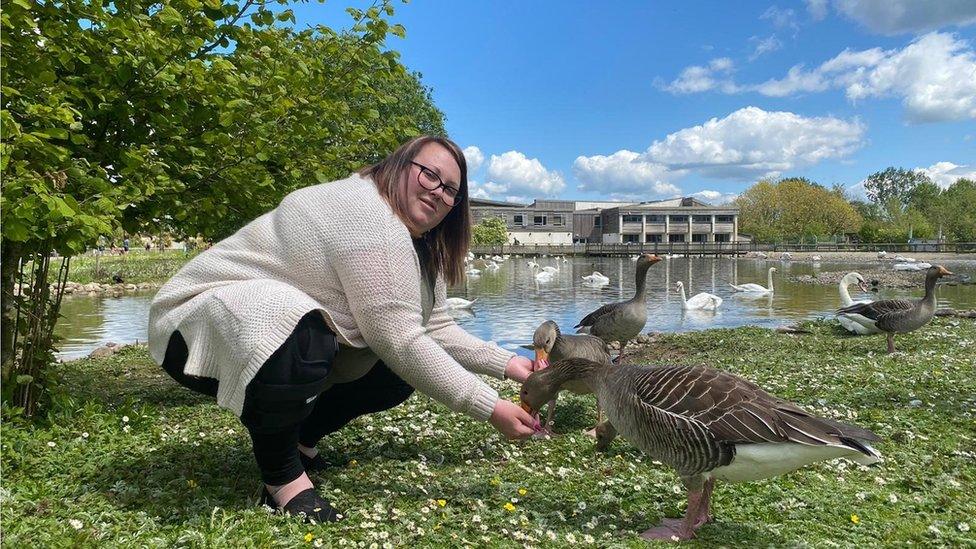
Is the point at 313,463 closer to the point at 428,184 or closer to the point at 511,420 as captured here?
the point at 511,420

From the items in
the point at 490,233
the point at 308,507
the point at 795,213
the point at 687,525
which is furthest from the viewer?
the point at 795,213

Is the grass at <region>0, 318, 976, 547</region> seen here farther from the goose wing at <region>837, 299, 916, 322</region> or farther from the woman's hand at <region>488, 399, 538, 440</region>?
the goose wing at <region>837, 299, 916, 322</region>

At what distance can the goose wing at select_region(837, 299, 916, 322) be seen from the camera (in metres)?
11.6

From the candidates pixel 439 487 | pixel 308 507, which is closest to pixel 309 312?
pixel 308 507

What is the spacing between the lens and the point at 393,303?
332cm

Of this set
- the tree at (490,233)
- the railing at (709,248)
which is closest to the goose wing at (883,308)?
the railing at (709,248)

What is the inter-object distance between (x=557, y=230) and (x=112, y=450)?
112 meters

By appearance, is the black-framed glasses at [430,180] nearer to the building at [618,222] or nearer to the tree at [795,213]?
the building at [618,222]

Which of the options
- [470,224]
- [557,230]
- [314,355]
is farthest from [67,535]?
[557,230]

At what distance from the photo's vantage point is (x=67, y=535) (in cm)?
316

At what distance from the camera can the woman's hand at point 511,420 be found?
11.5 feet

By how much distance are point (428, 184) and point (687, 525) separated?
261 cm

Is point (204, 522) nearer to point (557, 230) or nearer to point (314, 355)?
point (314, 355)

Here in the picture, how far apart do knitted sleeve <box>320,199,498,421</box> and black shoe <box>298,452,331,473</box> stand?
5.03ft
